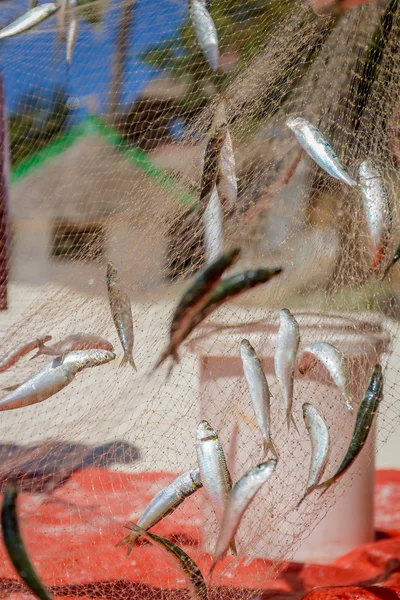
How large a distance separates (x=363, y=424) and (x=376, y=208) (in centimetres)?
74

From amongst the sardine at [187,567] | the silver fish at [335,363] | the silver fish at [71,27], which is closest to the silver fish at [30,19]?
the silver fish at [71,27]

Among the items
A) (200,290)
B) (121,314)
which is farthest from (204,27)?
(200,290)

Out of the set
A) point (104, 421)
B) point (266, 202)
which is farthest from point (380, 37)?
point (104, 421)

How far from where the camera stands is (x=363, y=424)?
2.07 metres

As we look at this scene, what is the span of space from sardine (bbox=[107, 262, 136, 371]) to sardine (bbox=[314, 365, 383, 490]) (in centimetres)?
78

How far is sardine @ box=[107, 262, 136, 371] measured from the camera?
2322 millimetres

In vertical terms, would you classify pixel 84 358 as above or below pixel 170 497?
above

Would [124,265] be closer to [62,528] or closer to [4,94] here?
[62,528]

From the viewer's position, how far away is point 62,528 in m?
3.09

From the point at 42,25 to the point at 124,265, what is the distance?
1.52 m

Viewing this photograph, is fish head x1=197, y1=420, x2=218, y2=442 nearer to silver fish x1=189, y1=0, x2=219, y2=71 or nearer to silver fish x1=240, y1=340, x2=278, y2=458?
silver fish x1=240, y1=340, x2=278, y2=458

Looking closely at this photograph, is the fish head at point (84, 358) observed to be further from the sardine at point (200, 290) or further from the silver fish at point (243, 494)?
the silver fish at point (243, 494)

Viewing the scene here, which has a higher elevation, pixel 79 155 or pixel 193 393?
pixel 79 155

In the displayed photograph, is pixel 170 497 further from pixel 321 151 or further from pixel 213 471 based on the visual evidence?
pixel 321 151
